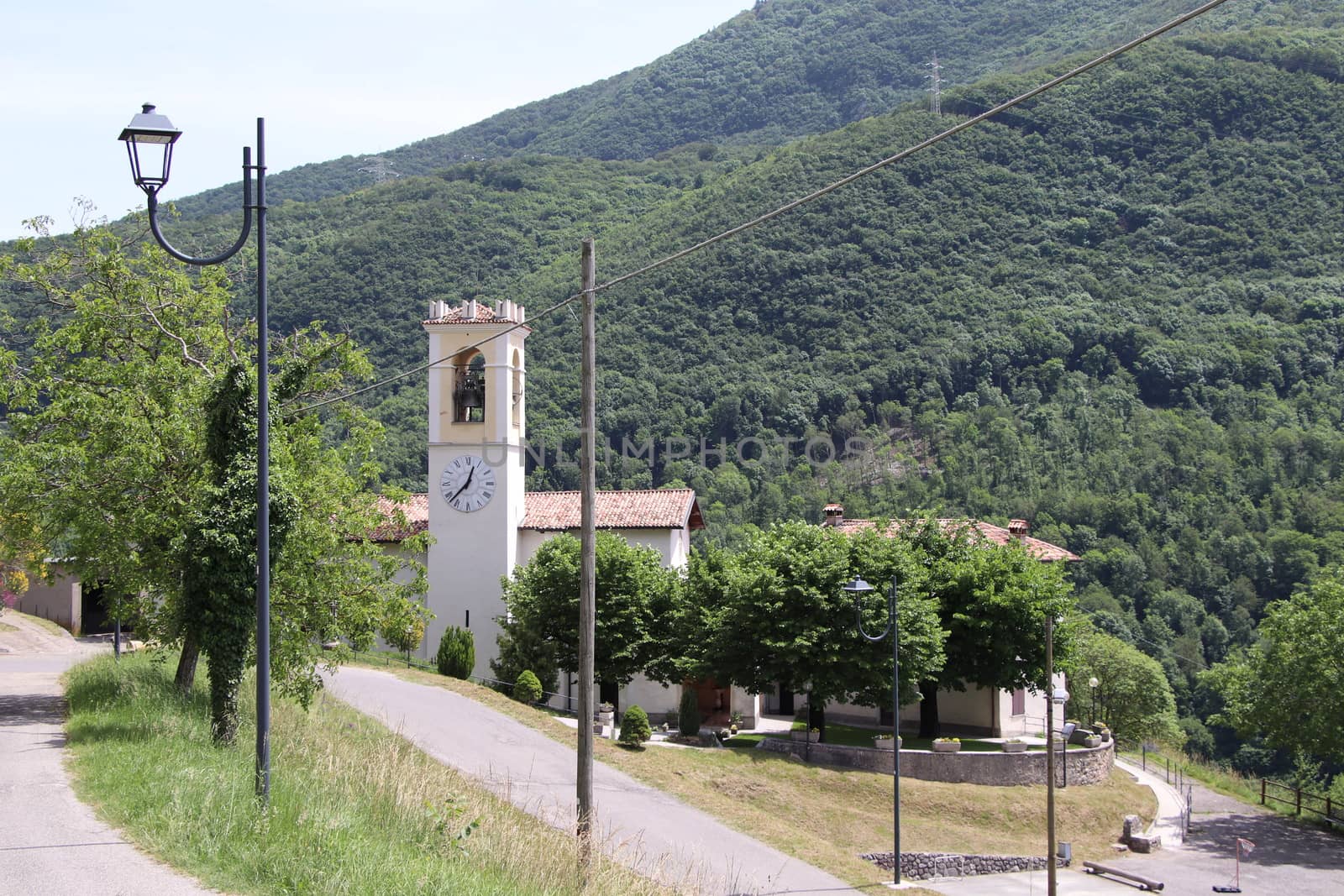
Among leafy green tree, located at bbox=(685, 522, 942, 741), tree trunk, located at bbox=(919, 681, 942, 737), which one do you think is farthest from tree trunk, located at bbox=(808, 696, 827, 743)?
tree trunk, located at bbox=(919, 681, 942, 737)

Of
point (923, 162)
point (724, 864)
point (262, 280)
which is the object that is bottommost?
point (724, 864)

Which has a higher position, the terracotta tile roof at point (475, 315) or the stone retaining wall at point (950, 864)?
the terracotta tile roof at point (475, 315)

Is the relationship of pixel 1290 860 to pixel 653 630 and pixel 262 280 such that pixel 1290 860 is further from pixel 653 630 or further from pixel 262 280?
pixel 262 280

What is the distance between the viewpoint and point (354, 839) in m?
10.6

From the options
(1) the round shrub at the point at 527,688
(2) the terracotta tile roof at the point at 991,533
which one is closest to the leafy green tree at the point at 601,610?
(1) the round shrub at the point at 527,688

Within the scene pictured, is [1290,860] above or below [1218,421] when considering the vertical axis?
below

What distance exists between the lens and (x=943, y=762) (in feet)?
110

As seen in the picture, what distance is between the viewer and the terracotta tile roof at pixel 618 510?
40.4 meters

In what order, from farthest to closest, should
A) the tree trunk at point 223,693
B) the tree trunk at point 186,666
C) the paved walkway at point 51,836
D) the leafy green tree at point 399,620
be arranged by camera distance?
→ the leafy green tree at point 399,620
the tree trunk at point 186,666
the tree trunk at point 223,693
the paved walkway at point 51,836

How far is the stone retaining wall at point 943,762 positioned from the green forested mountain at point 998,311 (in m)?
30.7

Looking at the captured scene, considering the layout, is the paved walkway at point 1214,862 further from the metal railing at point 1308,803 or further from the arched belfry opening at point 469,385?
the arched belfry opening at point 469,385

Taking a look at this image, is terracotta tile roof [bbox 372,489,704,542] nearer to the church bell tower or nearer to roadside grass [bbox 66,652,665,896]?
the church bell tower

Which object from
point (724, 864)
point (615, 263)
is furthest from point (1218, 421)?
point (724, 864)

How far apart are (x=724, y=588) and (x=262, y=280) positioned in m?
24.5
